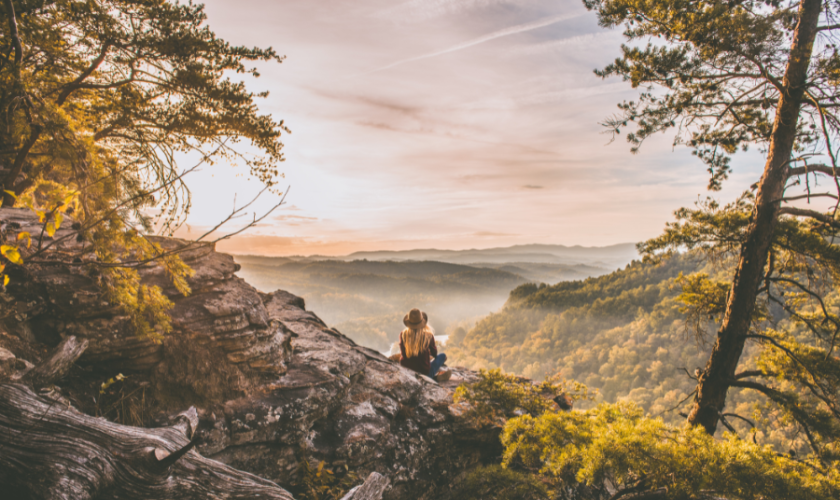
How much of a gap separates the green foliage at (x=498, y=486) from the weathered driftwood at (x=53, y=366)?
573 centimetres

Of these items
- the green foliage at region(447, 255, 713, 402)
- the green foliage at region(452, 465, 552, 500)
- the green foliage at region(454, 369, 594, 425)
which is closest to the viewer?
the green foliage at region(452, 465, 552, 500)

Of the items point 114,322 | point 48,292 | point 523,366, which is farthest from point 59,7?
point 523,366

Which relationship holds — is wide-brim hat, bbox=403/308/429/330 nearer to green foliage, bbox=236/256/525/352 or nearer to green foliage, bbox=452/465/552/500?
green foliage, bbox=452/465/552/500

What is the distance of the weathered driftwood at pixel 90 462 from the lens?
2.40 metres

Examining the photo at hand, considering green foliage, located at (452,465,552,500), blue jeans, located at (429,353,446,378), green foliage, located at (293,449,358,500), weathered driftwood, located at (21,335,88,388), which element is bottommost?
green foliage, located at (452,465,552,500)

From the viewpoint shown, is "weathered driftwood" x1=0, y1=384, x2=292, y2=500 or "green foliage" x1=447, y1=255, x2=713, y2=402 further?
"green foliage" x1=447, y1=255, x2=713, y2=402

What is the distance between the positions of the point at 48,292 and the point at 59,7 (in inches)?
161

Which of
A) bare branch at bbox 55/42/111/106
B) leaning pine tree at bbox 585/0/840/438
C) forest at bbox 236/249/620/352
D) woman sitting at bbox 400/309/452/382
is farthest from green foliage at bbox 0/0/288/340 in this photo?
forest at bbox 236/249/620/352

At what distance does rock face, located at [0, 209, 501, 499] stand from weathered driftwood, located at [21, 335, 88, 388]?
0.94m

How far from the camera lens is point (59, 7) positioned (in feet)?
16.3

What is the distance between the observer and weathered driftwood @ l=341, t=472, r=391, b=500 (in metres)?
A: 3.25

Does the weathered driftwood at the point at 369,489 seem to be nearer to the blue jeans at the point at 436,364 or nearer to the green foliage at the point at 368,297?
the blue jeans at the point at 436,364

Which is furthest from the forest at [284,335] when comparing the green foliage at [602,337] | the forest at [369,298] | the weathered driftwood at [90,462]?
the forest at [369,298]

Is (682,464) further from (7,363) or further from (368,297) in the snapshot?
(368,297)
